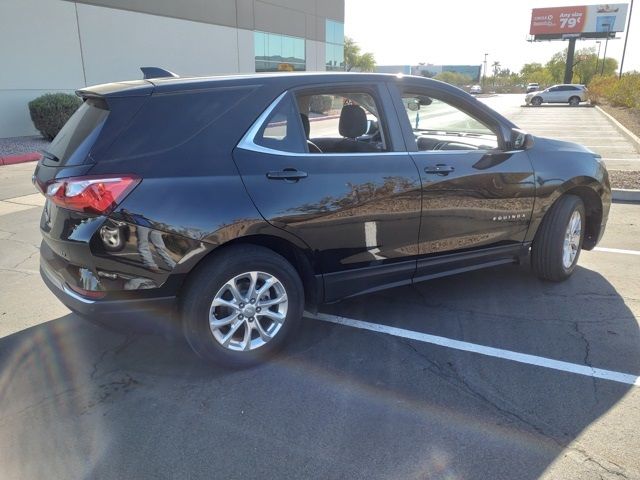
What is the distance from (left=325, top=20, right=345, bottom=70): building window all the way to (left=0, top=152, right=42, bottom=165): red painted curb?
2468cm

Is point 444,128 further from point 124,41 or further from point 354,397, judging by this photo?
point 124,41

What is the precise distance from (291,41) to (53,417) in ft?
96.9

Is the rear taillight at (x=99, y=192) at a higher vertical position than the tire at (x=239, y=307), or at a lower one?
higher

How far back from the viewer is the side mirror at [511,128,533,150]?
4016 millimetres

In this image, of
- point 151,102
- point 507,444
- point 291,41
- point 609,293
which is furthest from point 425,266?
point 291,41

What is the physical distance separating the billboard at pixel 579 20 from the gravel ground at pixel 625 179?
62.7 metres

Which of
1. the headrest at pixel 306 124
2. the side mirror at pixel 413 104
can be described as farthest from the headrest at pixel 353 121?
the side mirror at pixel 413 104

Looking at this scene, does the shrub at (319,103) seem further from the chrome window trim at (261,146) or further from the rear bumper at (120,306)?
the rear bumper at (120,306)

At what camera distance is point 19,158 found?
12.2 m

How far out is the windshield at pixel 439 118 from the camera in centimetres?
406

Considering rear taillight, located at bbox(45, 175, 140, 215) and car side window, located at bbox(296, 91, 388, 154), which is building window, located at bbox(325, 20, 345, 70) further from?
rear taillight, located at bbox(45, 175, 140, 215)

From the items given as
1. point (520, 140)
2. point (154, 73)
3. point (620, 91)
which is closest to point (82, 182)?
point (154, 73)

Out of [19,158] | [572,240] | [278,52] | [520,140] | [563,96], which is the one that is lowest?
[19,158]

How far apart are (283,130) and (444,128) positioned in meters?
2.33
